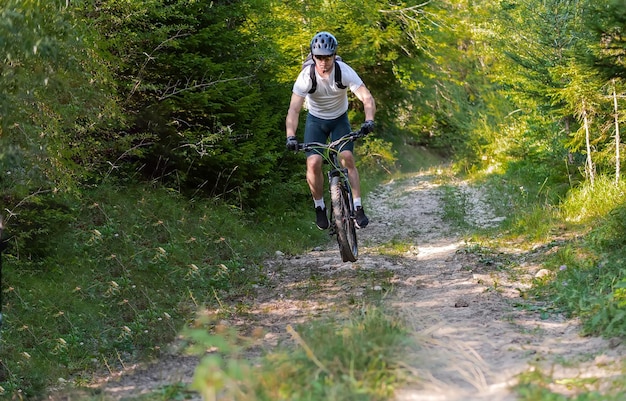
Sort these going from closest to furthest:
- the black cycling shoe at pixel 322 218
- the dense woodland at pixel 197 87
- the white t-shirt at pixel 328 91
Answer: the dense woodland at pixel 197 87, the white t-shirt at pixel 328 91, the black cycling shoe at pixel 322 218

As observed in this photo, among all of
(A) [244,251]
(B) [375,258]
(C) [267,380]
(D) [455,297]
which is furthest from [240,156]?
(C) [267,380]

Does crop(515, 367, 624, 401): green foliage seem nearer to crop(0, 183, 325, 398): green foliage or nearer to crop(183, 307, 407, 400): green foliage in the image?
crop(183, 307, 407, 400): green foliage

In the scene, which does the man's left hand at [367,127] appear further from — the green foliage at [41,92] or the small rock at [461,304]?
the green foliage at [41,92]

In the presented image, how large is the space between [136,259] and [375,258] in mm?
3069

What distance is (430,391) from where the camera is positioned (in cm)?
368

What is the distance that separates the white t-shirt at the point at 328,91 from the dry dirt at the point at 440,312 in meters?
1.95

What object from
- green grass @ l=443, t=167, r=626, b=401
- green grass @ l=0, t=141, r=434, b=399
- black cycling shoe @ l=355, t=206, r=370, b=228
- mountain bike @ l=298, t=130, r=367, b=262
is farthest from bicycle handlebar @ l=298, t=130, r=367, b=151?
green grass @ l=443, t=167, r=626, b=401

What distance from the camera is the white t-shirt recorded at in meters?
7.41

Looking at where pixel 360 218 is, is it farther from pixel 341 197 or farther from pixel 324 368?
pixel 324 368

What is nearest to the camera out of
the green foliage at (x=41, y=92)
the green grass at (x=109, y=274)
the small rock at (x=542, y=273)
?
the green foliage at (x=41, y=92)

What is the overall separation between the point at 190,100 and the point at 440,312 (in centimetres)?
505

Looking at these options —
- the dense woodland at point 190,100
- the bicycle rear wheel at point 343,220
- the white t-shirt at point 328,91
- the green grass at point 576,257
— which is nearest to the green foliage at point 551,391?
the green grass at point 576,257

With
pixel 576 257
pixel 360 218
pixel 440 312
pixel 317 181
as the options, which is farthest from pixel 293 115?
pixel 576 257

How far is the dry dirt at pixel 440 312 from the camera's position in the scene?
4.02 meters
